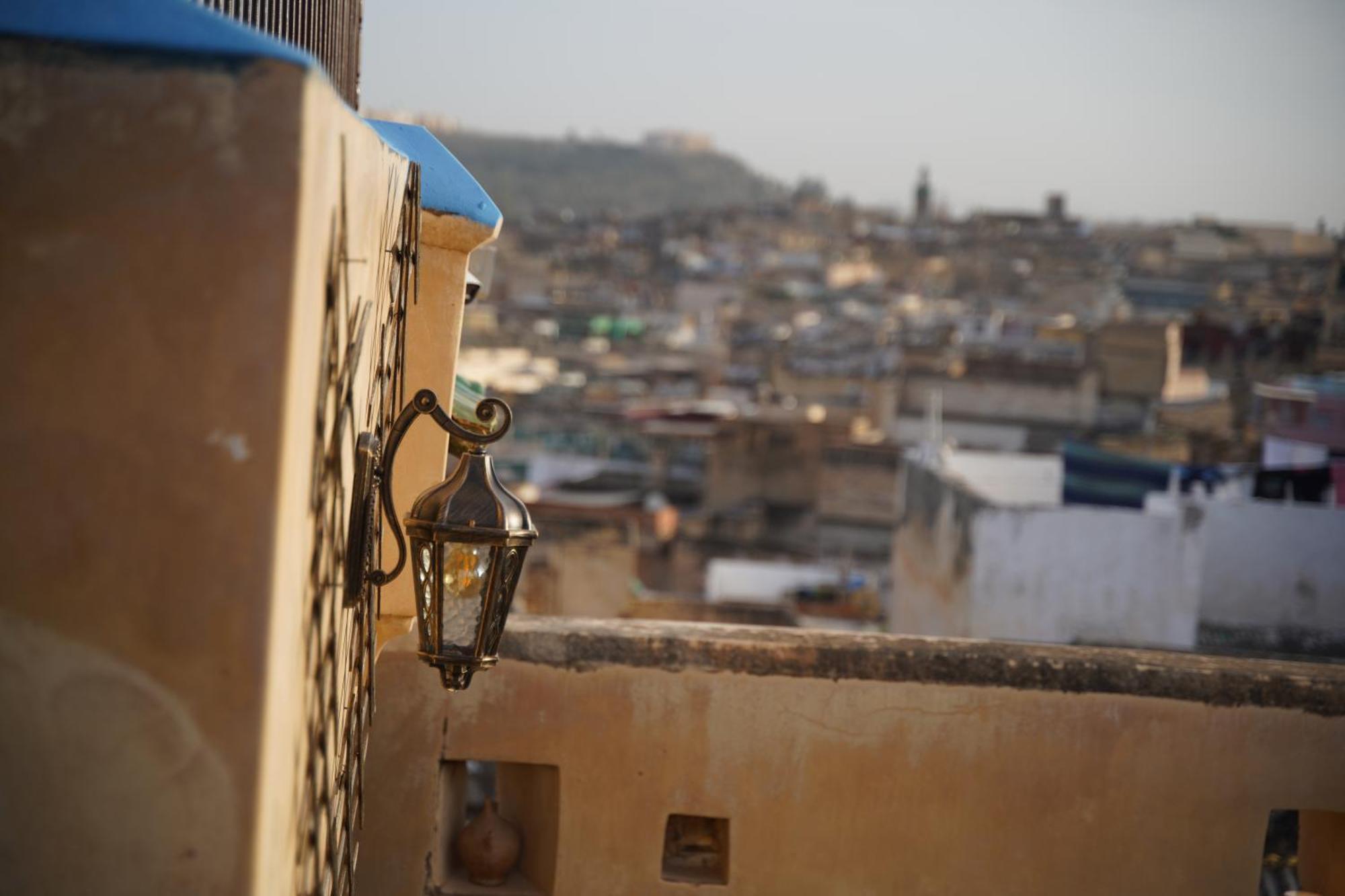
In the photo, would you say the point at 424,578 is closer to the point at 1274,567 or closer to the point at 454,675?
the point at 454,675

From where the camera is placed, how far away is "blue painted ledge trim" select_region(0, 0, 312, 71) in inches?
76.0

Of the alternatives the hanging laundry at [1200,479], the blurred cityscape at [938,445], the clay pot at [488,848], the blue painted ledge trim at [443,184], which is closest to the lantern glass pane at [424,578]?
the blue painted ledge trim at [443,184]

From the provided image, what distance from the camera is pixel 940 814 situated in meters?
4.40

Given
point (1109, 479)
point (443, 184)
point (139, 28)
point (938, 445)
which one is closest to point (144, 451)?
point (139, 28)

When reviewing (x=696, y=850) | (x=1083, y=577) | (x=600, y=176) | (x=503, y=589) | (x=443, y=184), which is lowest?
(x=1083, y=577)

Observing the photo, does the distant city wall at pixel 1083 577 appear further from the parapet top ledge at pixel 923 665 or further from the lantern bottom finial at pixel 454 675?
the lantern bottom finial at pixel 454 675

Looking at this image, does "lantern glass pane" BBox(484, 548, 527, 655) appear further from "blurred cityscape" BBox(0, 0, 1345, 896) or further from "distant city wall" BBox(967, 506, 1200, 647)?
"distant city wall" BBox(967, 506, 1200, 647)

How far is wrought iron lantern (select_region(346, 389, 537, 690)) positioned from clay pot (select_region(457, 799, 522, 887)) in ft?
5.50

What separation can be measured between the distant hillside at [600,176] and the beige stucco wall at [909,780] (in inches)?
4423

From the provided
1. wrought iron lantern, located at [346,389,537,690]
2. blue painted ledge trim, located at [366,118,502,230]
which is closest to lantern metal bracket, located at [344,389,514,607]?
wrought iron lantern, located at [346,389,537,690]

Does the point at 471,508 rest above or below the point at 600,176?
below

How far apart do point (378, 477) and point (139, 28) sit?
1.09 m

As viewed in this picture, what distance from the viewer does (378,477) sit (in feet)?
9.53

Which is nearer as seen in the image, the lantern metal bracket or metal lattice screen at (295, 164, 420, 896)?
metal lattice screen at (295, 164, 420, 896)
